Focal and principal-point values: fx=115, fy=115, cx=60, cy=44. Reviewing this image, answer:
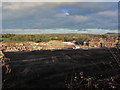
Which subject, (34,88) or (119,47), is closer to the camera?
(119,47)

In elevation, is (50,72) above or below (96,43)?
below

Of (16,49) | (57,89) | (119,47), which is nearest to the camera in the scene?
(119,47)

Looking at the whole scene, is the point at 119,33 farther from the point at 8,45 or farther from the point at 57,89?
the point at 8,45

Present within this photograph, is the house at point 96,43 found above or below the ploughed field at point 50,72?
above

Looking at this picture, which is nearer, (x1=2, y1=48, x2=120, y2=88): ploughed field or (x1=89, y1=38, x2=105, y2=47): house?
(x1=2, y1=48, x2=120, y2=88): ploughed field

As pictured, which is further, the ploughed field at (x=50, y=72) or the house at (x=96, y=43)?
the house at (x=96, y=43)

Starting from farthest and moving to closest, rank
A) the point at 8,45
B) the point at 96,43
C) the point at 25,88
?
the point at 96,43, the point at 8,45, the point at 25,88

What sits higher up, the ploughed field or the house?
the house

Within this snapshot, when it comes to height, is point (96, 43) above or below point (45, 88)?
above

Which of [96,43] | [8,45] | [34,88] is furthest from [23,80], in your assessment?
[96,43]

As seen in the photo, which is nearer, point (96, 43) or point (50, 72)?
point (50, 72)
